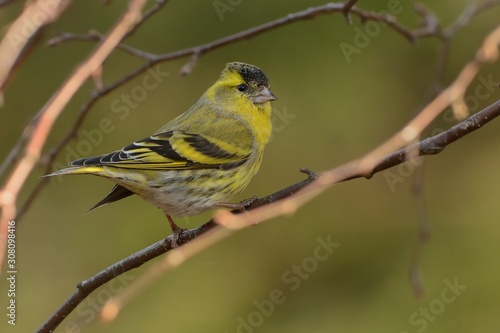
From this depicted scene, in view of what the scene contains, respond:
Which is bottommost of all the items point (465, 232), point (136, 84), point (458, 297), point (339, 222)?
point (458, 297)

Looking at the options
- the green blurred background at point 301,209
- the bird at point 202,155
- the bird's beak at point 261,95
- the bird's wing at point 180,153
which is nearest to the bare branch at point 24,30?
the bird at point 202,155

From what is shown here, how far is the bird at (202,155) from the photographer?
404 centimetres

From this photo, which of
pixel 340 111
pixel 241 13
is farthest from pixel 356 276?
pixel 241 13

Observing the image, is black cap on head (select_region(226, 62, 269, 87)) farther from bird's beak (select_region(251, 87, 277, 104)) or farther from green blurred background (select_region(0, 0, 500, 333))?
green blurred background (select_region(0, 0, 500, 333))

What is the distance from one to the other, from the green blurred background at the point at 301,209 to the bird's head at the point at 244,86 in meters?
1.60

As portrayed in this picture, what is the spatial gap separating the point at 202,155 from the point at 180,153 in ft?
0.43

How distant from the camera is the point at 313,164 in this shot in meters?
6.39

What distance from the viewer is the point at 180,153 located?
432cm

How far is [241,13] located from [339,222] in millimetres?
1976

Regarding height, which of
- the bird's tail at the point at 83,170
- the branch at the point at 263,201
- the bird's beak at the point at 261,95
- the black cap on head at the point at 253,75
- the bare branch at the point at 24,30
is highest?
the black cap on head at the point at 253,75

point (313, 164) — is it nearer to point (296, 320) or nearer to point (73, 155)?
point (296, 320)

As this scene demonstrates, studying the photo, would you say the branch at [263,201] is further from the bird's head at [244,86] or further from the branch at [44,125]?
the bird's head at [244,86]

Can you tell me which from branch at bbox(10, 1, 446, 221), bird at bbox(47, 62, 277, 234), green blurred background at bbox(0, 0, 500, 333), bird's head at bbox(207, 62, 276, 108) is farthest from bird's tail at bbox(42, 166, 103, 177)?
green blurred background at bbox(0, 0, 500, 333)

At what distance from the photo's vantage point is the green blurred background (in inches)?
237
